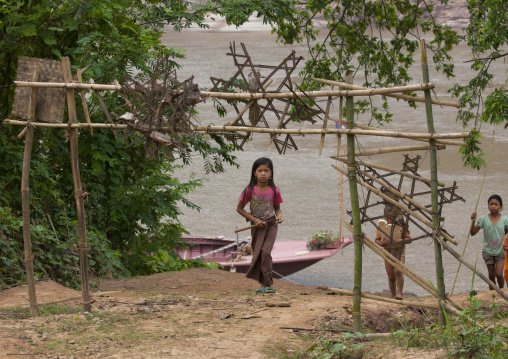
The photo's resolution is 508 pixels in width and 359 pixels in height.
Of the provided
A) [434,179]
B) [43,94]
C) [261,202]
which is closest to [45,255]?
[43,94]

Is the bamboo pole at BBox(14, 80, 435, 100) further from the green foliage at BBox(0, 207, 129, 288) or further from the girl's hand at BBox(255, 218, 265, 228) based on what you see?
the green foliage at BBox(0, 207, 129, 288)

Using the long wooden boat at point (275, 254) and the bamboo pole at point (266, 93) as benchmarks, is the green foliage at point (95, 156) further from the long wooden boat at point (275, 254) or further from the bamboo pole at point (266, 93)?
the long wooden boat at point (275, 254)

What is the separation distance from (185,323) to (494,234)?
357 cm

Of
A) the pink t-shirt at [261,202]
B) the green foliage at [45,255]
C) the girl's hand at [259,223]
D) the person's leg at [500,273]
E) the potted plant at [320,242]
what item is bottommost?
the potted plant at [320,242]

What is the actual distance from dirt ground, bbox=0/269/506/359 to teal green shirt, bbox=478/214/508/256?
676mm

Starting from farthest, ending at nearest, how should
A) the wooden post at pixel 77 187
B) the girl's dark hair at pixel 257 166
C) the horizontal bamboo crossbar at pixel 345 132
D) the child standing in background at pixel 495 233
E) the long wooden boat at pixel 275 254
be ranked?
the long wooden boat at pixel 275 254
the child standing in background at pixel 495 233
the girl's dark hair at pixel 257 166
the wooden post at pixel 77 187
the horizontal bamboo crossbar at pixel 345 132

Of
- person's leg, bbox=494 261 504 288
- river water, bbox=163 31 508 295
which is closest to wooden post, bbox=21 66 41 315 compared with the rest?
person's leg, bbox=494 261 504 288

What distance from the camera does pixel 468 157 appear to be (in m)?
6.58

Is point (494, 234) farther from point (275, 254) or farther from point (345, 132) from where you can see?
point (275, 254)

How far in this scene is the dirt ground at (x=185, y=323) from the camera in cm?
392

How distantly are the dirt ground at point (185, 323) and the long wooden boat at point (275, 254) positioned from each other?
4.75 metres

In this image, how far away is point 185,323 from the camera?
4.59m

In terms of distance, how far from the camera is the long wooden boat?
10.9m

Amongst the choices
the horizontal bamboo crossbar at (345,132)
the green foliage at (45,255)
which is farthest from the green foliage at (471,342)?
the green foliage at (45,255)
